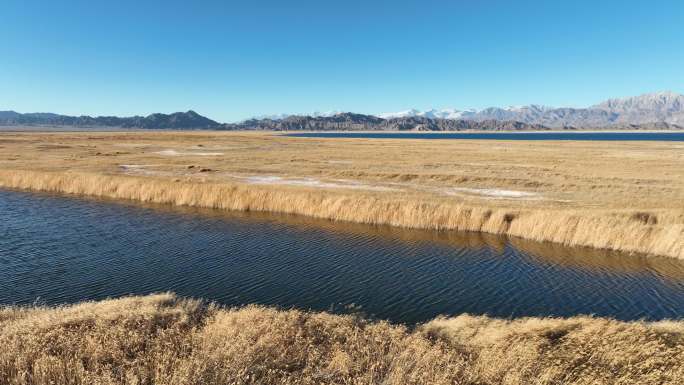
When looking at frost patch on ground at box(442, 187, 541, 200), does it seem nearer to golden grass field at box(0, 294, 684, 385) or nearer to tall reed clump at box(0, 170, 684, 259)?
tall reed clump at box(0, 170, 684, 259)

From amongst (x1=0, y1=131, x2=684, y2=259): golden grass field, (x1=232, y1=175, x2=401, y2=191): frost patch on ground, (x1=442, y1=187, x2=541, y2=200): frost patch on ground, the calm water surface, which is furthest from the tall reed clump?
(x1=442, y1=187, x2=541, y2=200): frost patch on ground

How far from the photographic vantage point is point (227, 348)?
10883mm

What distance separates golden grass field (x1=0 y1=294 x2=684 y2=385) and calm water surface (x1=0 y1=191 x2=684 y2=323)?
5019 mm

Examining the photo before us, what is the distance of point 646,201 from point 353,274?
101 ft

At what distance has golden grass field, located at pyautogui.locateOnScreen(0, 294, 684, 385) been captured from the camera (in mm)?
9555

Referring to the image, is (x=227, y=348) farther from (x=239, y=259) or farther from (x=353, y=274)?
(x=239, y=259)

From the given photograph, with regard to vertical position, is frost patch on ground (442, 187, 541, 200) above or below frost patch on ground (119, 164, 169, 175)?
below

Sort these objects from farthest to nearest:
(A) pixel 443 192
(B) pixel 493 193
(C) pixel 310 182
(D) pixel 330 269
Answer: (C) pixel 310 182 → (A) pixel 443 192 → (B) pixel 493 193 → (D) pixel 330 269

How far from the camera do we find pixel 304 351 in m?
11.4

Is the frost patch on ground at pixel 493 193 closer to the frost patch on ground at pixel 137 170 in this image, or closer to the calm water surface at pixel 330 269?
the calm water surface at pixel 330 269

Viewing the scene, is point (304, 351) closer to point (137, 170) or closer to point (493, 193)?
point (493, 193)

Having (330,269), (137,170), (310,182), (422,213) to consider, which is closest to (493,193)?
(422,213)

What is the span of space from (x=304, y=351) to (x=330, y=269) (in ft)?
39.8

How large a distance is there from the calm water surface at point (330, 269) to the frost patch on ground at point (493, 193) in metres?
11.8
